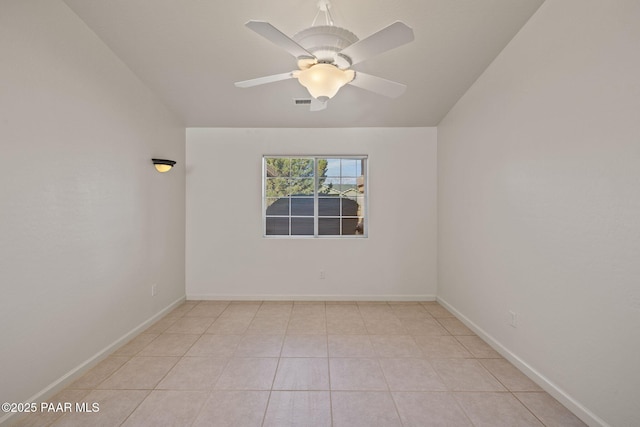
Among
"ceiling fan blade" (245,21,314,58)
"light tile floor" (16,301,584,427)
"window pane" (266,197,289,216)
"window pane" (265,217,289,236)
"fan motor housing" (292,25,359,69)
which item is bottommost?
"light tile floor" (16,301,584,427)

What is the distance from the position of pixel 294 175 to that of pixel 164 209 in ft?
5.59

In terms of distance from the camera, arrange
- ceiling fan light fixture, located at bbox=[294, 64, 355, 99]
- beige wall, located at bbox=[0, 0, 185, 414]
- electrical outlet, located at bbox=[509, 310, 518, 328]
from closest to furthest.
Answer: ceiling fan light fixture, located at bbox=[294, 64, 355, 99]
beige wall, located at bbox=[0, 0, 185, 414]
electrical outlet, located at bbox=[509, 310, 518, 328]

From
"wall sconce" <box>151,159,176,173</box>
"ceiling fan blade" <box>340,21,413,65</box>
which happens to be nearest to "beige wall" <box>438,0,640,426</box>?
"ceiling fan blade" <box>340,21,413,65</box>

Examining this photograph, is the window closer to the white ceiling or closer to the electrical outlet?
the white ceiling

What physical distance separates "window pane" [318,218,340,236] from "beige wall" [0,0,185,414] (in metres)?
2.13

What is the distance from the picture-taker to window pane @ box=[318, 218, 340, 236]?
168 inches

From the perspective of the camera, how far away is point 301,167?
4.25 meters

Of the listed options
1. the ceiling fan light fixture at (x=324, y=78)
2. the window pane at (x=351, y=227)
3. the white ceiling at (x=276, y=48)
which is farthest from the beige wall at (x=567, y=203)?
the window pane at (x=351, y=227)

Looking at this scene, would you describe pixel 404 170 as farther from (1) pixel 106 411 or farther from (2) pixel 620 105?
(1) pixel 106 411

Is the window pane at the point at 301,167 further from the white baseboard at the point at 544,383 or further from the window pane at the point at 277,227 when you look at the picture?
the white baseboard at the point at 544,383

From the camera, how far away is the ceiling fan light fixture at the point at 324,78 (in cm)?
169

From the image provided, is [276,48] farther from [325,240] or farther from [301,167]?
[325,240]

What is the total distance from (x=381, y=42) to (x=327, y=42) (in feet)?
1.02

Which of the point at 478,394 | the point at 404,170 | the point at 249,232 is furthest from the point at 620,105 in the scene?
the point at 249,232
